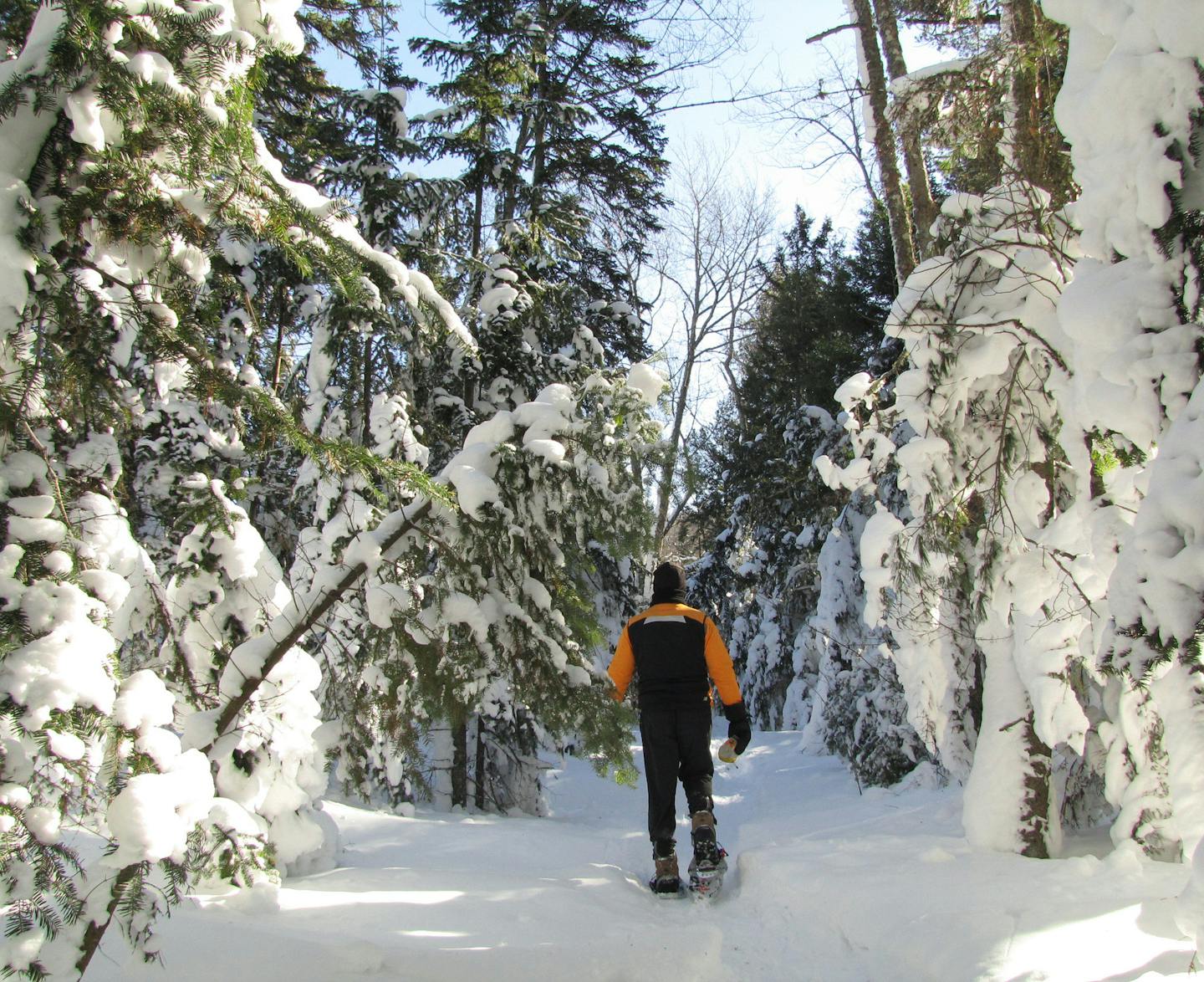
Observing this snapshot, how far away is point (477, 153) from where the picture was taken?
430 inches

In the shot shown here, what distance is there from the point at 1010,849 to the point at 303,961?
144 inches

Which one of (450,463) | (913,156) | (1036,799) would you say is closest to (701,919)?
(1036,799)

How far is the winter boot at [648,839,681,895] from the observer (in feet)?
15.0

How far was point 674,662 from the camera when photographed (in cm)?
495

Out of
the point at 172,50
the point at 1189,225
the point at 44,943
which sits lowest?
the point at 44,943

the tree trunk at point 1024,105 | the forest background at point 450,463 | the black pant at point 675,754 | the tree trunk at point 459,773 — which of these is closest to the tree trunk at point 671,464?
the forest background at point 450,463

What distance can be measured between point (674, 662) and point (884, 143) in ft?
15.5

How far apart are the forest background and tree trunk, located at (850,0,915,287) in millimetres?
39

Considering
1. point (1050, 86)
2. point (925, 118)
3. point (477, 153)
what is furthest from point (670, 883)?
point (477, 153)

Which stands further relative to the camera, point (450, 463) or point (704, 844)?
point (704, 844)

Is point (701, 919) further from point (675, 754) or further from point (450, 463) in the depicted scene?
point (450, 463)

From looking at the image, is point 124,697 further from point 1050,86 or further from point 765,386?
point 765,386

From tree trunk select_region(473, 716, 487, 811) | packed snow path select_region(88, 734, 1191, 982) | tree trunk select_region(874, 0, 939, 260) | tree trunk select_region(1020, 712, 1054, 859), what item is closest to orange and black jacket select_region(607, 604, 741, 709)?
packed snow path select_region(88, 734, 1191, 982)

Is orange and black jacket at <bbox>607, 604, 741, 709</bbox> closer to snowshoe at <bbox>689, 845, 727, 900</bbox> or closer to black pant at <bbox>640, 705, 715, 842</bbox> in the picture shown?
black pant at <bbox>640, 705, 715, 842</bbox>
